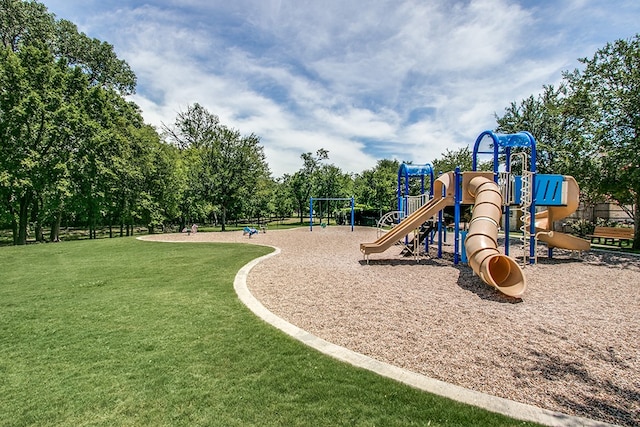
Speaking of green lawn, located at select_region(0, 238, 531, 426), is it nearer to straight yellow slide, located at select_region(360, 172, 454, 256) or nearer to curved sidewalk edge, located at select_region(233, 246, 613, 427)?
curved sidewalk edge, located at select_region(233, 246, 613, 427)

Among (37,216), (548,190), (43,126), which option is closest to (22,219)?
(37,216)

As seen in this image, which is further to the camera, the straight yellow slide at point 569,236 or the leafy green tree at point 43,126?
the leafy green tree at point 43,126

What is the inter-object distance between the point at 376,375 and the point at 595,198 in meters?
18.8

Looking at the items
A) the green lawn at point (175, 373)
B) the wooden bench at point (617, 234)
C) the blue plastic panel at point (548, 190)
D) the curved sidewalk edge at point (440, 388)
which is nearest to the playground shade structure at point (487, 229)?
the blue plastic panel at point (548, 190)

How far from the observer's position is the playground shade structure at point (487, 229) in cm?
776

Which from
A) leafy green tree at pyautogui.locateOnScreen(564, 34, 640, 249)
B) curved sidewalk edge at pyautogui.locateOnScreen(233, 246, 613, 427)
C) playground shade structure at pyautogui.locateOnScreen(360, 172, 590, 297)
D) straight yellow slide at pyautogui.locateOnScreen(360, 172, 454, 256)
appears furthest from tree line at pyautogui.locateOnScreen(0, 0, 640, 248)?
curved sidewalk edge at pyautogui.locateOnScreen(233, 246, 613, 427)

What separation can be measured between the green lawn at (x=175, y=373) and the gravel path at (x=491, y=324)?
826 millimetres

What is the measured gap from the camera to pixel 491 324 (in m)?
5.55

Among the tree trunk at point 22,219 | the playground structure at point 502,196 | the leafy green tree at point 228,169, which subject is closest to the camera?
the playground structure at point 502,196

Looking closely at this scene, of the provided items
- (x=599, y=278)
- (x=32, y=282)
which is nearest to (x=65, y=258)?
(x=32, y=282)

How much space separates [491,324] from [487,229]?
13.4 feet

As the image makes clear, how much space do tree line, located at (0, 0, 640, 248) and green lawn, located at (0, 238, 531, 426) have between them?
15.0m

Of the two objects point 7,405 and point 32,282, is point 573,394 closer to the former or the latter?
point 7,405

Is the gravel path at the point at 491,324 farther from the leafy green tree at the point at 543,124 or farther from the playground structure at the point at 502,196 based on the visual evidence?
the leafy green tree at the point at 543,124
